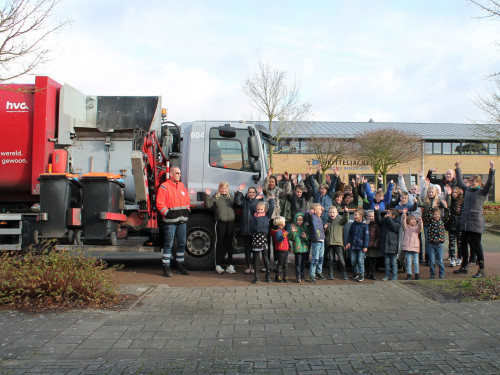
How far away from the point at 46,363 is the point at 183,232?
4.46 metres

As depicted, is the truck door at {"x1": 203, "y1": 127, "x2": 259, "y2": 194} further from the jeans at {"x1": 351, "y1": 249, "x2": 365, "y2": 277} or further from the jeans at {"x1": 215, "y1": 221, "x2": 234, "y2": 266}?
the jeans at {"x1": 351, "y1": 249, "x2": 365, "y2": 277}

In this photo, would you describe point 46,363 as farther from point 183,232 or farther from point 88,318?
point 183,232

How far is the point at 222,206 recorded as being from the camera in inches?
330

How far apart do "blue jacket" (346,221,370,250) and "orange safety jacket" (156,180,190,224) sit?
307cm

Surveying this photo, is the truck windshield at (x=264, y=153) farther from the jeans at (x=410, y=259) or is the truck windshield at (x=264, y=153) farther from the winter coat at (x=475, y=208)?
the winter coat at (x=475, y=208)

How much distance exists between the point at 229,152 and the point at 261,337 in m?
4.86

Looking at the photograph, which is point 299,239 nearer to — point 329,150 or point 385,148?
point 385,148

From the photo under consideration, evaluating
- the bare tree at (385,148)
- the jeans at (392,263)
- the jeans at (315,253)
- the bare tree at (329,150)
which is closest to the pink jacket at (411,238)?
the jeans at (392,263)

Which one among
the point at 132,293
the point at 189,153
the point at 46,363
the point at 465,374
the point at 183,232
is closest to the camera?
the point at 465,374

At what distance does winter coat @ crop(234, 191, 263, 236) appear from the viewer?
825 centimetres

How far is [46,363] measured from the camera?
393 centimetres

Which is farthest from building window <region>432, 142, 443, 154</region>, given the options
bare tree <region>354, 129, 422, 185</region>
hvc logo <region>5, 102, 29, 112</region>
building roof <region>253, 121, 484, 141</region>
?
hvc logo <region>5, 102, 29, 112</region>

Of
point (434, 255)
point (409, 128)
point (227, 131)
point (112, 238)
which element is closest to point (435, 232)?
point (434, 255)

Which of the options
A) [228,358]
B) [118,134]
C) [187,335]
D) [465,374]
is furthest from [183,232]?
[465,374]
